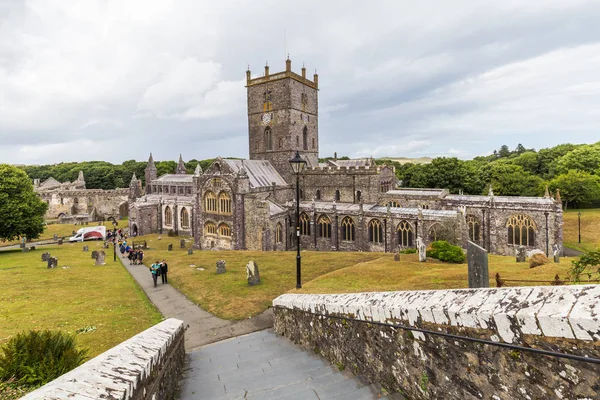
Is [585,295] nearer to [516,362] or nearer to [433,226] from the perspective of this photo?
[516,362]

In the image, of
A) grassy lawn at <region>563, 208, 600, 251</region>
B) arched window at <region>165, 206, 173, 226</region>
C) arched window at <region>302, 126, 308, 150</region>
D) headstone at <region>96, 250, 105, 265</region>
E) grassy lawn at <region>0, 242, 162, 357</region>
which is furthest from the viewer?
arched window at <region>165, 206, 173, 226</region>

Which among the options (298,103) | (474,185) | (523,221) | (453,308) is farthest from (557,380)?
(474,185)

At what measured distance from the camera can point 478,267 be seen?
25.2ft

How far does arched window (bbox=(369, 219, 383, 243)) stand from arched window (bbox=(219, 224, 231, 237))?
15.8 meters

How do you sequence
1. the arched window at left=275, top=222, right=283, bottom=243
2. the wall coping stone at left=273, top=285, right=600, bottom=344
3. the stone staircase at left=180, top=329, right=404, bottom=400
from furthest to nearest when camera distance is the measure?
1. the arched window at left=275, top=222, right=283, bottom=243
2. the stone staircase at left=180, top=329, right=404, bottom=400
3. the wall coping stone at left=273, top=285, right=600, bottom=344

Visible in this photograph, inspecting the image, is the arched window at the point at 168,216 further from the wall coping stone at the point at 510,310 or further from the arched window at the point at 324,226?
the wall coping stone at the point at 510,310

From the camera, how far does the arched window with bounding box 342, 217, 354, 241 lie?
1379 inches

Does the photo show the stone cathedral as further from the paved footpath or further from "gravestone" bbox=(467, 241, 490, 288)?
"gravestone" bbox=(467, 241, 490, 288)

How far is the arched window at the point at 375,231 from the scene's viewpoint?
33.2m

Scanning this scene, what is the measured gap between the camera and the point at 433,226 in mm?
30016

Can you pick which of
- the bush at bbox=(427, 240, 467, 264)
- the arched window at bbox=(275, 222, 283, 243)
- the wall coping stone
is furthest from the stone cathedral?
the wall coping stone

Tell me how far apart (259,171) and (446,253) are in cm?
2369

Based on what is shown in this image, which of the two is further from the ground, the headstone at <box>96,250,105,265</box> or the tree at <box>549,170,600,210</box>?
the tree at <box>549,170,600,210</box>

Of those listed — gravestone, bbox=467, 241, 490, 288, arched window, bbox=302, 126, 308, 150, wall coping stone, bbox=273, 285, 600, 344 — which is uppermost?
arched window, bbox=302, 126, 308, 150
